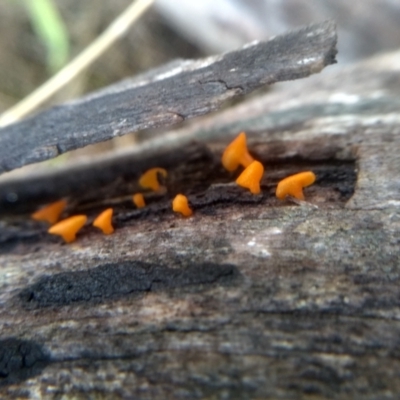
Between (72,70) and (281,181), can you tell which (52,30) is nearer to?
(72,70)

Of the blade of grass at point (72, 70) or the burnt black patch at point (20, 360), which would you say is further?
the blade of grass at point (72, 70)

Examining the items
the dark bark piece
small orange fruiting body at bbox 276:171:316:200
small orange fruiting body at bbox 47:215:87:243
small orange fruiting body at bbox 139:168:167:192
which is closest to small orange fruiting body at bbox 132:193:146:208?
small orange fruiting body at bbox 139:168:167:192

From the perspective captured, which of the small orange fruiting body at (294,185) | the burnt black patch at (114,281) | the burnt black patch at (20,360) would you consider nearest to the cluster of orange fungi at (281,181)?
the small orange fruiting body at (294,185)

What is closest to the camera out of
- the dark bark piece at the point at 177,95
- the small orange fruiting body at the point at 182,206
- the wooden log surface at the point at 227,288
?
the wooden log surface at the point at 227,288

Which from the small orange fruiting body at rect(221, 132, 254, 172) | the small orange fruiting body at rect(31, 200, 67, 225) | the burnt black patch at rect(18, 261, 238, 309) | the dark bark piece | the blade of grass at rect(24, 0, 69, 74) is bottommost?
the burnt black patch at rect(18, 261, 238, 309)

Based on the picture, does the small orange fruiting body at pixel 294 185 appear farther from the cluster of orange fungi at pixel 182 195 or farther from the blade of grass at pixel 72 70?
the blade of grass at pixel 72 70

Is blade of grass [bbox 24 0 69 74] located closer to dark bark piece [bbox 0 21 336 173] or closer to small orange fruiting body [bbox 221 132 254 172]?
dark bark piece [bbox 0 21 336 173]

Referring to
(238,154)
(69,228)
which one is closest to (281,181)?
(238,154)

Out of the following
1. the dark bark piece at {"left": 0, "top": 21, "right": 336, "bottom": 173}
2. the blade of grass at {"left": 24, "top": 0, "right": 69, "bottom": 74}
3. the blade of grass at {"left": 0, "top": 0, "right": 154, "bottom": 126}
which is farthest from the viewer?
the blade of grass at {"left": 24, "top": 0, "right": 69, "bottom": 74}
